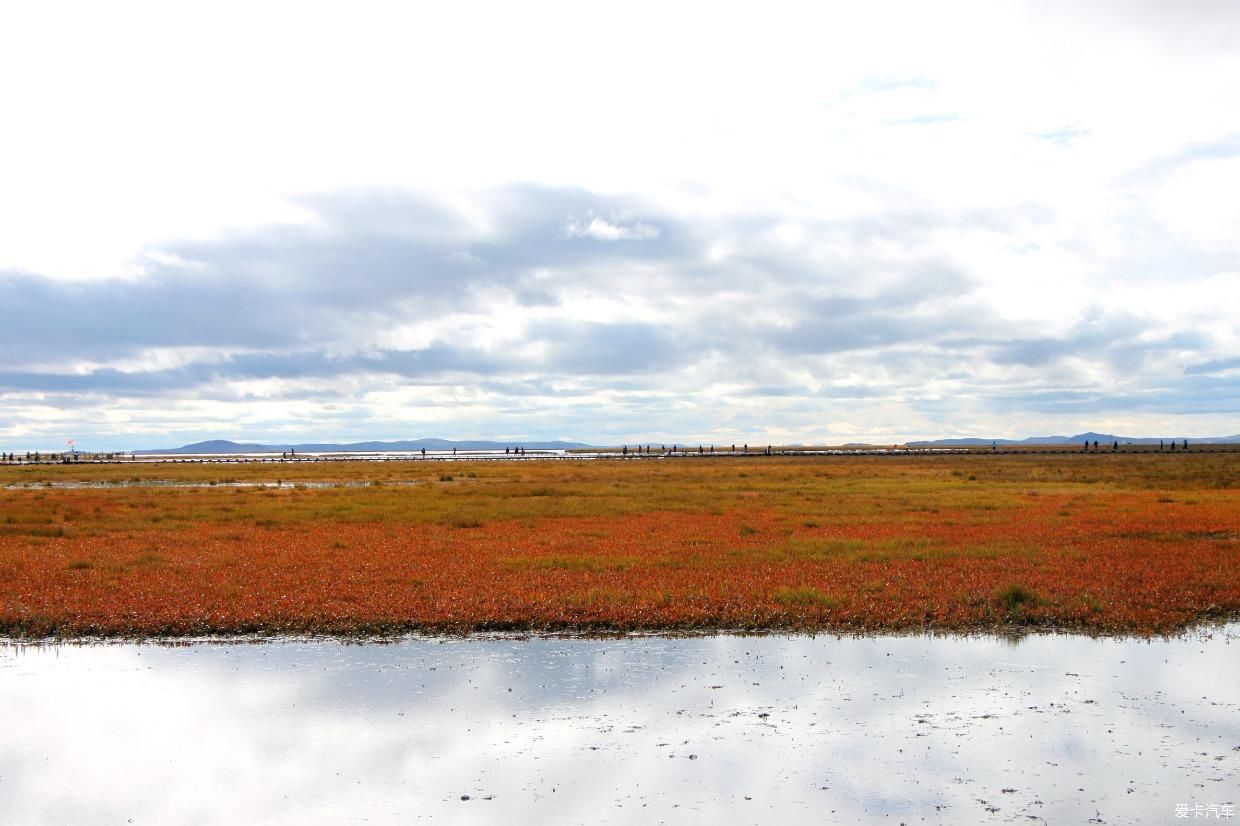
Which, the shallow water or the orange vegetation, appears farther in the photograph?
the orange vegetation

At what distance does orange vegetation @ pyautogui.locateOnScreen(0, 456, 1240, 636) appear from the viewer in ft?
67.1

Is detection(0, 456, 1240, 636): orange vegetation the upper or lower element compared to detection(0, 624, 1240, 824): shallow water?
upper

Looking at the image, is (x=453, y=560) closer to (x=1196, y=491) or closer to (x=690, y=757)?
(x=690, y=757)

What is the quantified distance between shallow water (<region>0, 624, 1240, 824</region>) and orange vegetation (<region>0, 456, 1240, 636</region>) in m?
1.51

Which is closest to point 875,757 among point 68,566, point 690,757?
point 690,757

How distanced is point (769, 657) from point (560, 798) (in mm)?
7348

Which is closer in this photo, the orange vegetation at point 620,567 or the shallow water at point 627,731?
the shallow water at point 627,731

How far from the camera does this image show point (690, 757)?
1236 centimetres

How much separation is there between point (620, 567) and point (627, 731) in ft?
40.8

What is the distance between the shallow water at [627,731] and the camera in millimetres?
10961

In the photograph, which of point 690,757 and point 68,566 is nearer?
point 690,757

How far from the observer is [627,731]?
13.4 metres

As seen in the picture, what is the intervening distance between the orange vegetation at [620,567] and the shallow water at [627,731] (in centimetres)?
151

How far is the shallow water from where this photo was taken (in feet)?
36.0
